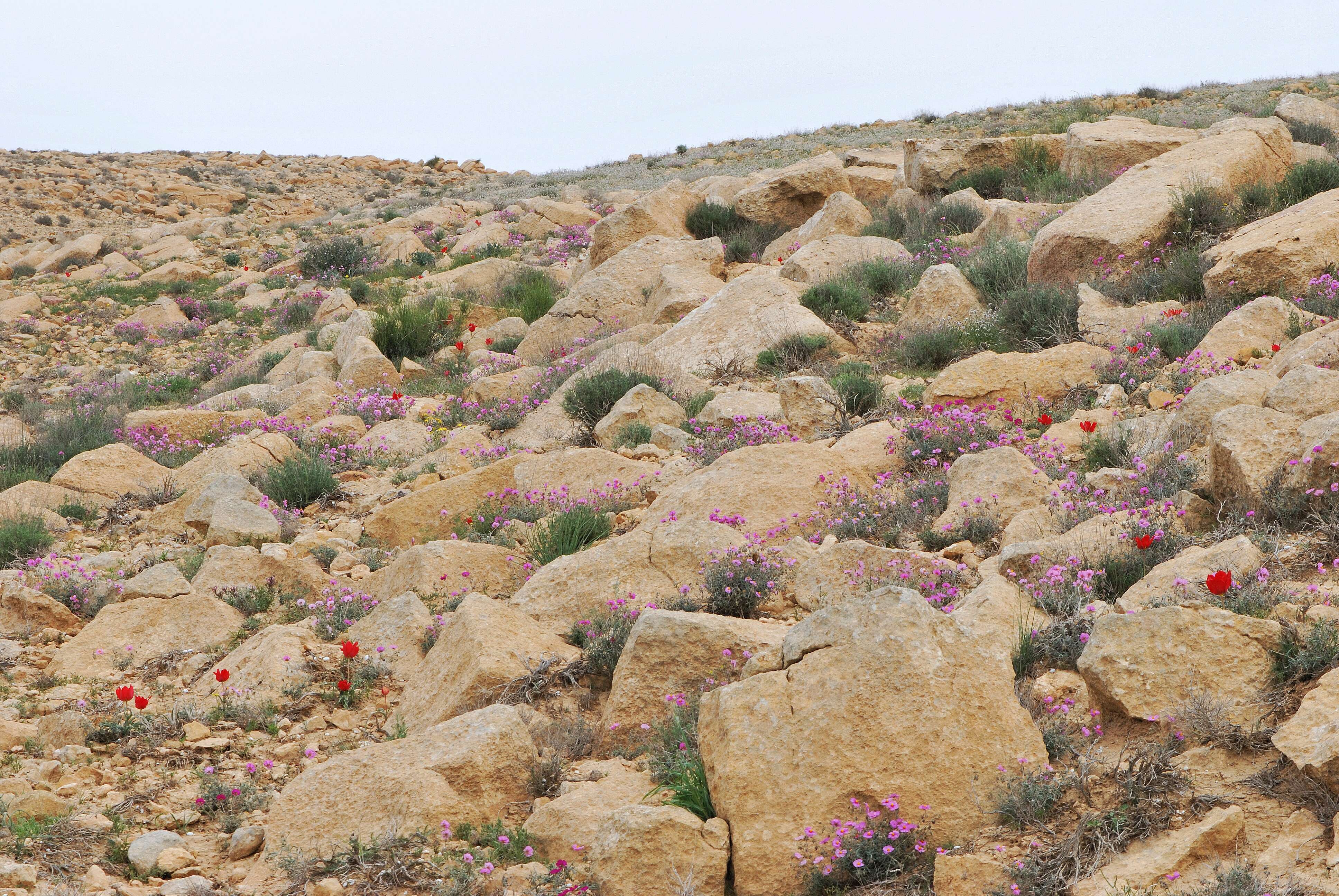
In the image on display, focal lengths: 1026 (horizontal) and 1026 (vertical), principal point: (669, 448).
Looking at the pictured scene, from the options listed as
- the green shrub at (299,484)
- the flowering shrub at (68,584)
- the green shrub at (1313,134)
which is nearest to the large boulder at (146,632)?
the flowering shrub at (68,584)

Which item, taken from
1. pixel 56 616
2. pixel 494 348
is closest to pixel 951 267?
pixel 494 348

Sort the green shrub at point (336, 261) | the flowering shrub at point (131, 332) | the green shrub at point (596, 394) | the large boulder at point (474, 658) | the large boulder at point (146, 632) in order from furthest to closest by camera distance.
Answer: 1. the green shrub at point (336, 261)
2. the flowering shrub at point (131, 332)
3. the green shrub at point (596, 394)
4. the large boulder at point (146, 632)
5. the large boulder at point (474, 658)

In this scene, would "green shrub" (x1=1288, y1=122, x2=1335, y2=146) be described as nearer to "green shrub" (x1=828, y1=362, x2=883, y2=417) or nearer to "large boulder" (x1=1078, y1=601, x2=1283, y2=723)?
"green shrub" (x1=828, y1=362, x2=883, y2=417)

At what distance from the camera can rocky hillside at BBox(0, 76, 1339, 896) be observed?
3053 millimetres

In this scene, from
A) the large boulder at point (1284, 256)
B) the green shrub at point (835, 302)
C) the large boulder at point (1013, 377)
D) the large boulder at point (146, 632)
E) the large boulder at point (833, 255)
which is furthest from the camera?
the large boulder at point (833, 255)

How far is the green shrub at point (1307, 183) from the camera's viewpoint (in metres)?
8.76

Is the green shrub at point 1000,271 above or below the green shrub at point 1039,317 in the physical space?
above

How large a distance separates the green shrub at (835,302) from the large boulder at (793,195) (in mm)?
4377

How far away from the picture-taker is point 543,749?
397cm

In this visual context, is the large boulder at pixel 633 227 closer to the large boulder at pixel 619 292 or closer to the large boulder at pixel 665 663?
the large boulder at pixel 619 292

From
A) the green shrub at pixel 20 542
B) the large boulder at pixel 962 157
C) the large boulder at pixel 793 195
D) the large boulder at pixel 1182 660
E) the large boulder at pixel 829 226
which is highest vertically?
the large boulder at pixel 962 157

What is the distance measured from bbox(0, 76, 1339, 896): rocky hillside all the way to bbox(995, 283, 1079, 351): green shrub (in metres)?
0.03

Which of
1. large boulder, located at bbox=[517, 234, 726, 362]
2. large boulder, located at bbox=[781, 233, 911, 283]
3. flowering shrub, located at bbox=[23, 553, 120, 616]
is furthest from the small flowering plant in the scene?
large boulder, located at bbox=[517, 234, 726, 362]

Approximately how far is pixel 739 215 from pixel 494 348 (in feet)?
13.9
